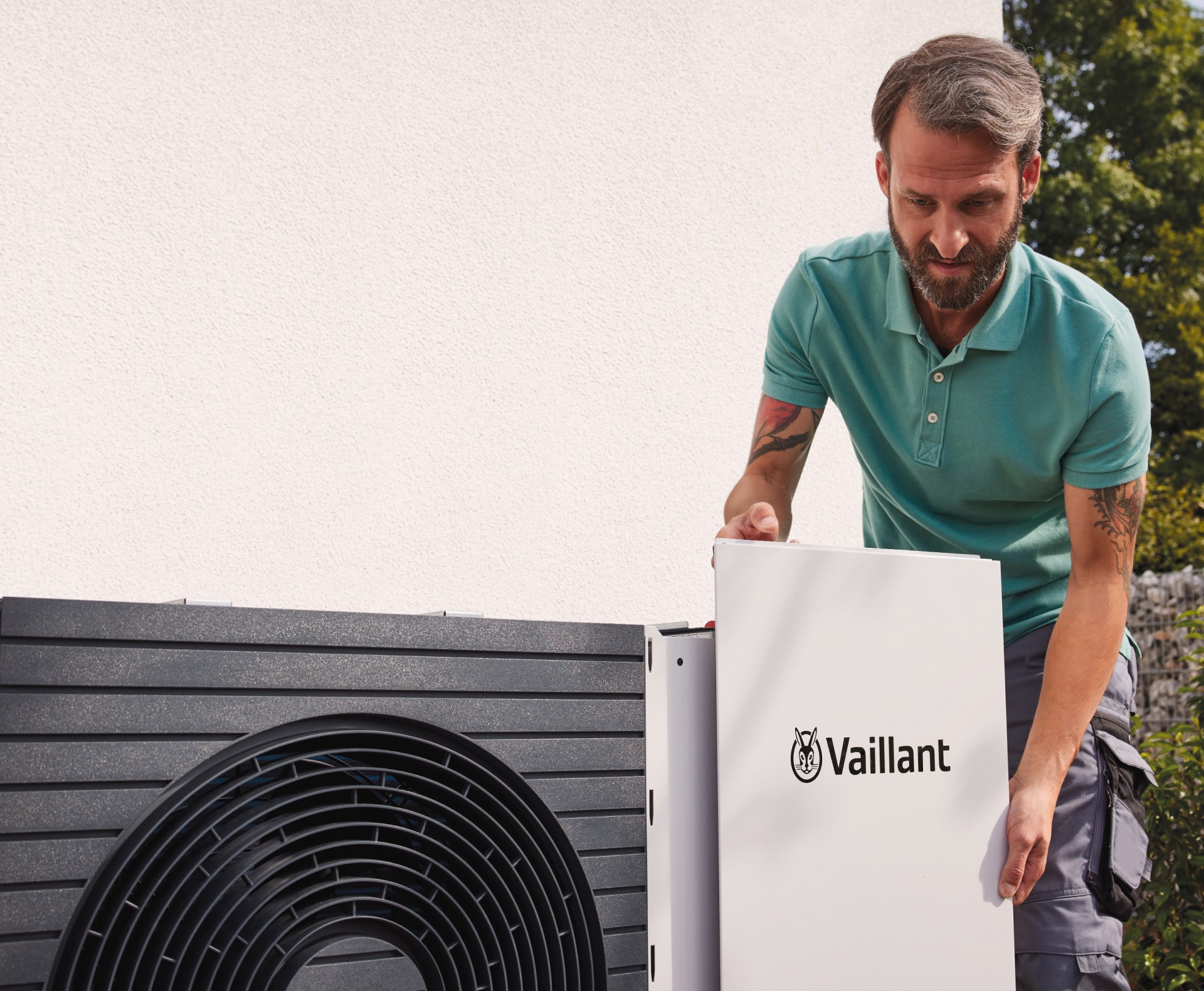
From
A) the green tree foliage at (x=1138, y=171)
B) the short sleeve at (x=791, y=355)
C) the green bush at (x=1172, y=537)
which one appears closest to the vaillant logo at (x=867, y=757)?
the short sleeve at (x=791, y=355)

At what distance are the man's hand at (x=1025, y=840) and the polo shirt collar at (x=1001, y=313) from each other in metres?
0.60

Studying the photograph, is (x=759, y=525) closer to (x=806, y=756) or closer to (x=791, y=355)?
(x=806, y=756)

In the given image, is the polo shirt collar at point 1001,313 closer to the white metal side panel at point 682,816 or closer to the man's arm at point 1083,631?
the man's arm at point 1083,631

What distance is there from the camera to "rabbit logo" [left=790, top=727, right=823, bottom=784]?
0.86 metres

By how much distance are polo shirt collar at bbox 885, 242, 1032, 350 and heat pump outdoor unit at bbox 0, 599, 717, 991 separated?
2.49ft

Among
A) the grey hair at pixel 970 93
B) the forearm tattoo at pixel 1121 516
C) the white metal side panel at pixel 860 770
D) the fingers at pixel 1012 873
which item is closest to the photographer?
the white metal side panel at pixel 860 770

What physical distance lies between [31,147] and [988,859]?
1910 millimetres

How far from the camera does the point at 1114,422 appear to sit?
1359 millimetres

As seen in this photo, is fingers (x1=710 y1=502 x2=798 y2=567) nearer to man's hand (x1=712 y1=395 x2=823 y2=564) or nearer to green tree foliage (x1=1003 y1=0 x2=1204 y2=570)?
man's hand (x1=712 y1=395 x2=823 y2=564)

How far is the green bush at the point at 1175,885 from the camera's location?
8.18 feet

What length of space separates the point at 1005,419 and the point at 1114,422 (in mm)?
133

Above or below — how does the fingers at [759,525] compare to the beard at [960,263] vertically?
below

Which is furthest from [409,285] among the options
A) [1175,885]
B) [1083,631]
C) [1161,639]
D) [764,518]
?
[1161,639]

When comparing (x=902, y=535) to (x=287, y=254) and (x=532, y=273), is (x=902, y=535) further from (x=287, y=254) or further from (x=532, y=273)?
(x=287, y=254)
